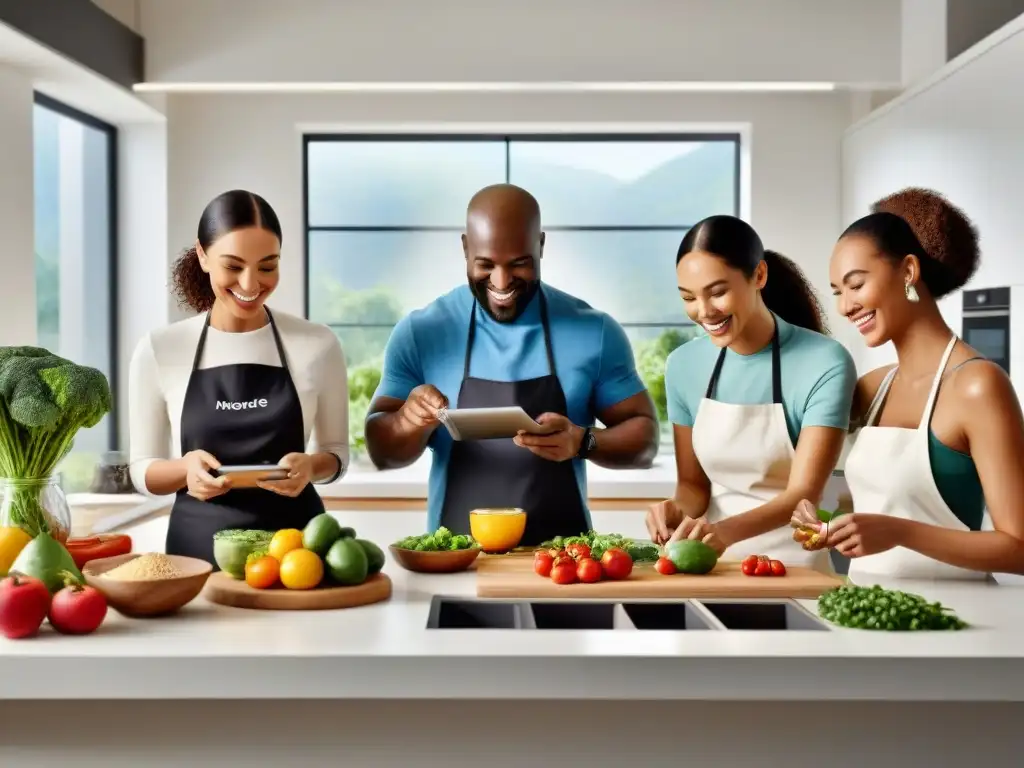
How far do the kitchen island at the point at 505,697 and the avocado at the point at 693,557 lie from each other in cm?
35

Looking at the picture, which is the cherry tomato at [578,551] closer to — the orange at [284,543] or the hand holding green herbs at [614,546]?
the hand holding green herbs at [614,546]

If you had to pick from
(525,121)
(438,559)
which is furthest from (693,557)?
(525,121)

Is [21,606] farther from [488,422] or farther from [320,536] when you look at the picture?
[488,422]

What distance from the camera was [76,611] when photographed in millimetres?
1742

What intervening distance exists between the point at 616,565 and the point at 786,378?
712mm

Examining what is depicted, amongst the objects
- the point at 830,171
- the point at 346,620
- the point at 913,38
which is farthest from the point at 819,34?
the point at 346,620

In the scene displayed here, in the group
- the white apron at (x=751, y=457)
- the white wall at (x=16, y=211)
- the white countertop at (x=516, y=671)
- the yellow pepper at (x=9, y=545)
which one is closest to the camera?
the white countertop at (x=516, y=671)

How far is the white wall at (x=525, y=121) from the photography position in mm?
4965

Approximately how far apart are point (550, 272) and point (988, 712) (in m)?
3.97

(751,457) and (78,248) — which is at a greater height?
(78,248)

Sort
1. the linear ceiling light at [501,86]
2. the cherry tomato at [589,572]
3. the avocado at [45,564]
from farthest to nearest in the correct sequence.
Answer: the linear ceiling light at [501,86] < the cherry tomato at [589,572] < the avocado at [45,564]

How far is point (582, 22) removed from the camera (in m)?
4.49

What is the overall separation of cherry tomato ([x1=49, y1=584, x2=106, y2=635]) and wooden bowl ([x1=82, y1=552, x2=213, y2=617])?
0.22 feet

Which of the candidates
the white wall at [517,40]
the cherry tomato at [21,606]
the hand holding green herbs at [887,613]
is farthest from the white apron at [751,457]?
the white wall at [517,40]
